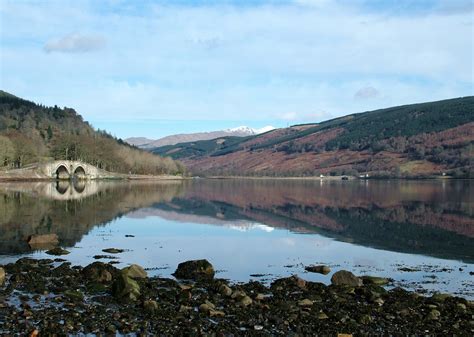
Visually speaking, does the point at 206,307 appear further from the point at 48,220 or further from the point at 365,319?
the point at 48,220

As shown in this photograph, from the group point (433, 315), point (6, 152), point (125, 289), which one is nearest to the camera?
point (433, 315)

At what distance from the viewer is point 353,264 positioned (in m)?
33.0

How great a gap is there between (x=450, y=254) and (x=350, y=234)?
12.3m

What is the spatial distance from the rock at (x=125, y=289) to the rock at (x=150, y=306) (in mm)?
1377

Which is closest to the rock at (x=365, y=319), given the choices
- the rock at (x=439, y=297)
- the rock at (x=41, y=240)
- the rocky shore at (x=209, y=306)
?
the rocky shore at (x=209, y=306)

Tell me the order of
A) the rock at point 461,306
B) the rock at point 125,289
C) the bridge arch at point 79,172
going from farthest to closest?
the bridge arch at point 79,172
the rock at point 125,289
the rock at point 461,306

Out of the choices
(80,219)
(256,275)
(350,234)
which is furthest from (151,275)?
(80,219)

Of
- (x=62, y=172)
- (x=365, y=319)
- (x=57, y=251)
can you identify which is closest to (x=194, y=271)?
(x=365, y=319)

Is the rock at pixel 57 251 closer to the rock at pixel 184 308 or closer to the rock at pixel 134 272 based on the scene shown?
the rock at pixel 134 272

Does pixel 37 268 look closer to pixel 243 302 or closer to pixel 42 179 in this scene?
pixel 243 302

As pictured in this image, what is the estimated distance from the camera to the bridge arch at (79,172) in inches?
7328

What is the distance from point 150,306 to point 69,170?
170746 mm

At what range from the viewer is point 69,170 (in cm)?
18175

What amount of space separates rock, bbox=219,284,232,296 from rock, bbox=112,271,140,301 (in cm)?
369
